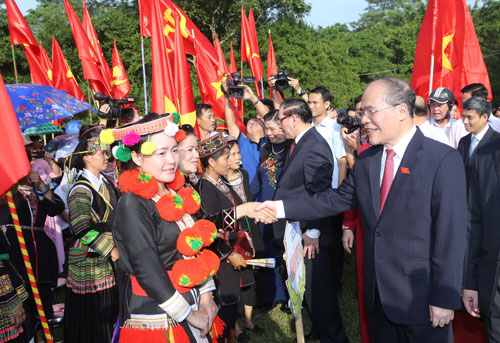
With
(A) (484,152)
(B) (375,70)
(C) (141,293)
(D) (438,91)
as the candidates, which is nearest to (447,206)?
(A) (484,152)

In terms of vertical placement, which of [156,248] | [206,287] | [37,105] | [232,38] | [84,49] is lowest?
[206,287]

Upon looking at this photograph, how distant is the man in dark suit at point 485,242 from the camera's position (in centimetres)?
248

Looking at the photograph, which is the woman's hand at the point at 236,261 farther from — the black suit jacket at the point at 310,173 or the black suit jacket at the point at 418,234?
the black suit jacket at the point at 418,234

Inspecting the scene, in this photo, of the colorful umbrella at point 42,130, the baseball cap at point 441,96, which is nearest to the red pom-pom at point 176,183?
the baseball cap at point 441,96

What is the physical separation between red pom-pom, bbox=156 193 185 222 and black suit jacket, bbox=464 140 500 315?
1.91 metres

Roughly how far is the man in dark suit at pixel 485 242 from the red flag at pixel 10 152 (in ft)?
8.89

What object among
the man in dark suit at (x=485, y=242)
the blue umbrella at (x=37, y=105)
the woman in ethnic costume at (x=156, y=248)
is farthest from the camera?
the blue umbrella at (x=37, y=105)

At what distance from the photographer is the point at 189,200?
2.56m

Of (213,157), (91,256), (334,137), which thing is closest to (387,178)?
(213,157)

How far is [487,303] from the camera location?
251cm

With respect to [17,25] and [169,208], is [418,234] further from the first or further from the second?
[17,25]

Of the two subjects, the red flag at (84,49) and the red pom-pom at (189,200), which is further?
the red flag at (84,49)

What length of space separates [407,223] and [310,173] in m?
1.27

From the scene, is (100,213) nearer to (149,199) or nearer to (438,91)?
(149,199)
